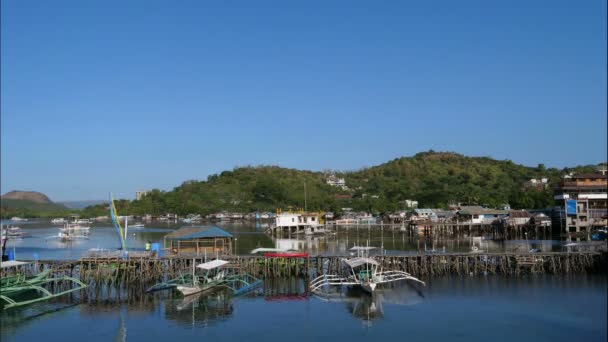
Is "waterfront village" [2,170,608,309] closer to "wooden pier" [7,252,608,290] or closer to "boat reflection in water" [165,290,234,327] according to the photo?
"wooden pier" [7,252,608,290]

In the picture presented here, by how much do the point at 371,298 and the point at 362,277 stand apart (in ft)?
5.24

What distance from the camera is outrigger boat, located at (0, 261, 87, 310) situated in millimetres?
25625

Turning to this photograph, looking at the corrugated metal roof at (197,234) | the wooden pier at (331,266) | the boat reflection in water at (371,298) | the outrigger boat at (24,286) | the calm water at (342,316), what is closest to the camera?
the calm water at (342,316)

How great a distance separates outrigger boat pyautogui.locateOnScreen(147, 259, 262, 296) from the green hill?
55.8m

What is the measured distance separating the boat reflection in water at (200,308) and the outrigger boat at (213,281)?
0.40m

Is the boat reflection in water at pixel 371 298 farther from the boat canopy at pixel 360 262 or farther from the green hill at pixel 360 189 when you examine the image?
the green hill at pixel 360 189

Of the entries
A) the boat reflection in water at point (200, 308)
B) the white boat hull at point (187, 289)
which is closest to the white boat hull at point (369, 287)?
the boat reflection in water at point (200, 308)

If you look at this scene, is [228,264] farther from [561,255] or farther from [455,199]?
[455,199]

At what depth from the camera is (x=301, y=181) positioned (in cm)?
12475

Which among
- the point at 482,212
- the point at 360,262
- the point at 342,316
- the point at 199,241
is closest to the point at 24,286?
the point at 199,241

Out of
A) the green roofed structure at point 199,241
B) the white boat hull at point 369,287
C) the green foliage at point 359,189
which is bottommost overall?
the white boat hull at point 369,287

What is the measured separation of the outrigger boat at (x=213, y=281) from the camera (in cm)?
2716

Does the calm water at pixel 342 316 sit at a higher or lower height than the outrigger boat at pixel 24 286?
lower

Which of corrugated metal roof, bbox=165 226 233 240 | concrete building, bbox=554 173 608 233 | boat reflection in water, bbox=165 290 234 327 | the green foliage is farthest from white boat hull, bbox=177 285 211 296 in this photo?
the green foliage
